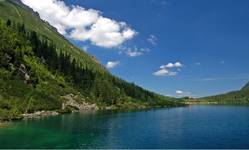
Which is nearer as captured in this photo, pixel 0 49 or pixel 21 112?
pixel 21 112

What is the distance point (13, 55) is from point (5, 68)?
13.8 meters

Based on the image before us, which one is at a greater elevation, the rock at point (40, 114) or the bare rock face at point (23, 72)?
the bare rock face at point (23, 72)

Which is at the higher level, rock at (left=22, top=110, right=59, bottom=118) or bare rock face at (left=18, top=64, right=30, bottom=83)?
bare rock face at (left=18, top=64, right=30, bottom=83)

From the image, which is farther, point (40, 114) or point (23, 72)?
point (23, 72)

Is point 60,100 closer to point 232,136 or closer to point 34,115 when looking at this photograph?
point 34,115

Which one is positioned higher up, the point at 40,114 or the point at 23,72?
the point at 23,72

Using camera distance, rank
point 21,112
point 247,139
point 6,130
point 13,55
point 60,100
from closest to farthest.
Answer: point 247,139
point 6,130
point 21,112
point 13,55
point 60,100

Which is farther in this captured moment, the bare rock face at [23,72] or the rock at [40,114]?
the bare rock face at [23,72]

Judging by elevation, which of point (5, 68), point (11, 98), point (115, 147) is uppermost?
point (5, 68)

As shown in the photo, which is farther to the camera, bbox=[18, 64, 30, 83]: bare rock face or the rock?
bbox=[18, 64, 30, 83]: bare rock face

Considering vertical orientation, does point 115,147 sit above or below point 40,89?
below

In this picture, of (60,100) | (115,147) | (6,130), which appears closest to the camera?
(115,147)

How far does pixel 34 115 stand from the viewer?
6097 inches

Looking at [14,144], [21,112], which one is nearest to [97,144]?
[14,144]
